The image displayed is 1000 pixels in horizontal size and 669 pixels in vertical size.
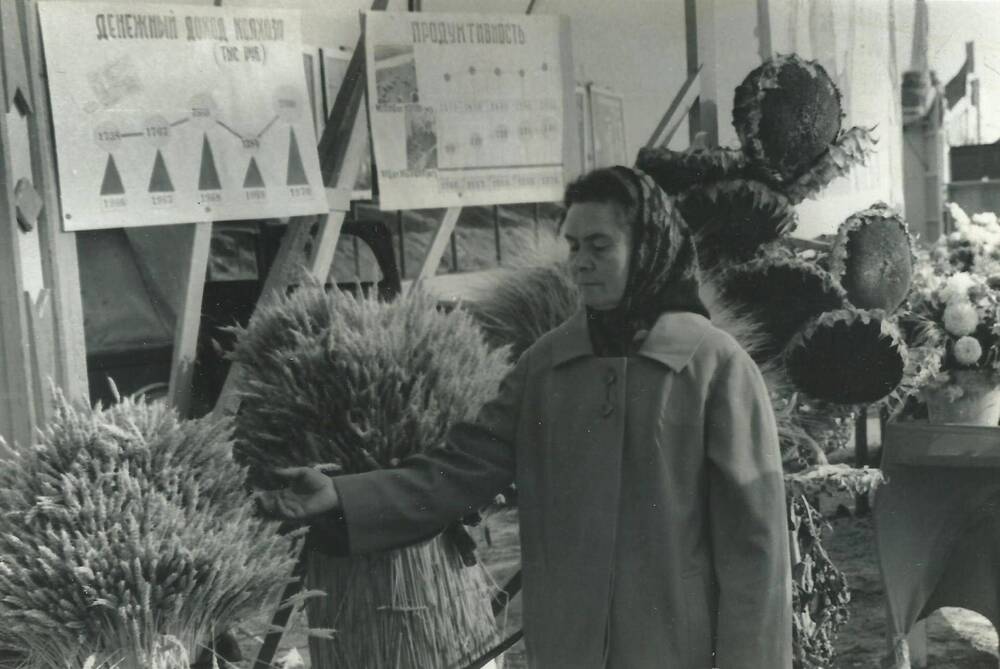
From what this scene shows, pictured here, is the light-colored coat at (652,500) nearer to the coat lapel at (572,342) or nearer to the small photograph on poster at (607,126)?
the coat lapel at (572,342)

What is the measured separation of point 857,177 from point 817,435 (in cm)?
118

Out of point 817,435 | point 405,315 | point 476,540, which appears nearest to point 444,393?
point 405,315

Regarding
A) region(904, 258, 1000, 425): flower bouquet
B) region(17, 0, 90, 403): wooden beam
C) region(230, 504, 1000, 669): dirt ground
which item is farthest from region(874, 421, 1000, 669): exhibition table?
region(17, 0, 90, 403): wooden beam

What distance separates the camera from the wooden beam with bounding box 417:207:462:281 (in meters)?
2.56

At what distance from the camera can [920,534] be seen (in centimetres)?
341

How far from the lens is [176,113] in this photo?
2.01m

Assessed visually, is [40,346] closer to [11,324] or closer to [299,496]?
[11,324]

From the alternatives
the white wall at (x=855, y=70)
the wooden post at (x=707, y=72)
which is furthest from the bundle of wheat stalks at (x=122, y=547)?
the white wall at (x=855, y=70)

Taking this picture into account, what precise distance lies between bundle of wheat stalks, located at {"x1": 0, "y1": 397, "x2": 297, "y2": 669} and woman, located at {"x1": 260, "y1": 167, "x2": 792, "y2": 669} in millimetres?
320

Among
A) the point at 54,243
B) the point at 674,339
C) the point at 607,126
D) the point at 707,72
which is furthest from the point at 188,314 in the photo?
the point at 707,72

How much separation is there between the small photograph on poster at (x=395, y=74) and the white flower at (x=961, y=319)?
6.16 feet

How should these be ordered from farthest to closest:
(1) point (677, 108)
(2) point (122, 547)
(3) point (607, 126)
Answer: (1) point (677, 108) → (3) point (607, 126) → (2) point (122, 547)

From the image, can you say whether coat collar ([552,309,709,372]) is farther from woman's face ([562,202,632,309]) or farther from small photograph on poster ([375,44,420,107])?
small photograph on poster ([375,44,420,107])

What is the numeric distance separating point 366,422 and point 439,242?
0.87m
